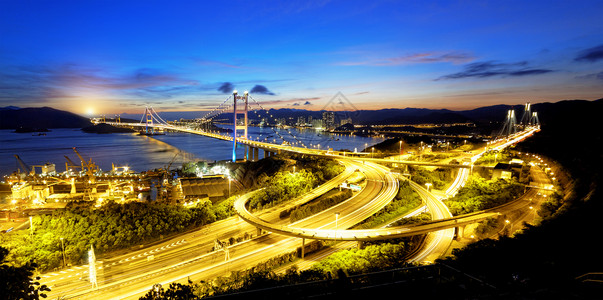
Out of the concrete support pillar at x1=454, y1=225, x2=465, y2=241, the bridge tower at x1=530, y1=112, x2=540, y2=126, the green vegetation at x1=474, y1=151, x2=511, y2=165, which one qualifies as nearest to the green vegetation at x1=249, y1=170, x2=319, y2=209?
the concrete support pillar at x1=454, y1=225, x2=465, y2=241

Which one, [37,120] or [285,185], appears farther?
[37,120]

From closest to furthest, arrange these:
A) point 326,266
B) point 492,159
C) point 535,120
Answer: point 326,266
point 492,159
point 535,120

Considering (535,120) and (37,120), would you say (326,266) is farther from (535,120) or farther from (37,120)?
(37,120)

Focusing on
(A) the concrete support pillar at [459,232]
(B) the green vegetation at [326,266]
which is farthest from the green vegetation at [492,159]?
(B) the green vegetation at [326,266]

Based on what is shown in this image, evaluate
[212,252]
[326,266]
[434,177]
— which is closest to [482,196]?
[434,177]

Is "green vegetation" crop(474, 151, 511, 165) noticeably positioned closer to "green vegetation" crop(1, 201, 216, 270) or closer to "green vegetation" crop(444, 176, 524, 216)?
"green vegetation" crop(444, 176, 524, 216)

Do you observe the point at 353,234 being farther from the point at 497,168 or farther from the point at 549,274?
the point at 497,168
